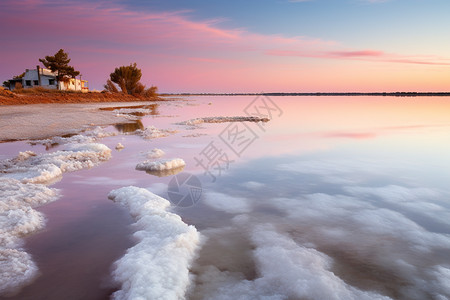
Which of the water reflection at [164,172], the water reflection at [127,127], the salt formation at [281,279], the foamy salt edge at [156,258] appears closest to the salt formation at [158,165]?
the water reflection at [164,172]

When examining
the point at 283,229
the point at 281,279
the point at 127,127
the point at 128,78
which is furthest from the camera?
the point at 128,78

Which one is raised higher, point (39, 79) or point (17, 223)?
point (39, 79)

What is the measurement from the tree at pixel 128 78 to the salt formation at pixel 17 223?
50.8 metres

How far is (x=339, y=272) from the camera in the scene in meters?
3.07

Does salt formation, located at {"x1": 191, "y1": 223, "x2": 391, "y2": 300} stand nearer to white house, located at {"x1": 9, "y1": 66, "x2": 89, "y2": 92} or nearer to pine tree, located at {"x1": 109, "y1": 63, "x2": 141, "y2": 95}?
pine tree, located at {"x1": 109, "y1": 63, "x2": 141, "y2": 95}

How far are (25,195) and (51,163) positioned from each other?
212 centimetres

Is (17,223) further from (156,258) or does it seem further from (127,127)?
(127,127)

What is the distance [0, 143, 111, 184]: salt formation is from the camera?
5891 millimetres

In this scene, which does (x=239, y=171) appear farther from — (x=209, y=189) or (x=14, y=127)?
(x=14, y=127)

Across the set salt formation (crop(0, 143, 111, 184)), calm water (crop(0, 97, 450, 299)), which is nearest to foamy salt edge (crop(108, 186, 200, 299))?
calm water (crop(0, 97, 450, 299))

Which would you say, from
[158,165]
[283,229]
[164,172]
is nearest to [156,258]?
[283,229]

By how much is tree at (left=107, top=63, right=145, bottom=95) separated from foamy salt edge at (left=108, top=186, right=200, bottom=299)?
52.5 m

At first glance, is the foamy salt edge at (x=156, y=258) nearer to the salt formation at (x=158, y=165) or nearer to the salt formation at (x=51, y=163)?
the salt formation at (x=158, y=165)

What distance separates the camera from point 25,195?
15.7ft
